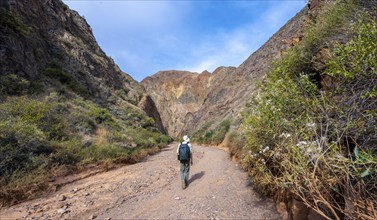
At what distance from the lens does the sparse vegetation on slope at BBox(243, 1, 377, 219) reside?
2.74 metres

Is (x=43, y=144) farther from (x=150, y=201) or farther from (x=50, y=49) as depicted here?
(x=50, y=49)

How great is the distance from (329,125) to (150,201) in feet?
Answer: 15.3

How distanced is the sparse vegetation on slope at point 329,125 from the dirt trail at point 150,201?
808 mm

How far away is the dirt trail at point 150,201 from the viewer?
5.09 metres

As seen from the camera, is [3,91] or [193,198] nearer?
[193,198]

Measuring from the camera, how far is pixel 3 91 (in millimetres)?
11609

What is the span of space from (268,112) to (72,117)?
38.8 ft

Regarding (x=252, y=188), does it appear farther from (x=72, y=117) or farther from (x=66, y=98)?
(x=66, y=98)

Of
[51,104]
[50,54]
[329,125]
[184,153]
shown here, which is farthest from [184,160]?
[50,54]

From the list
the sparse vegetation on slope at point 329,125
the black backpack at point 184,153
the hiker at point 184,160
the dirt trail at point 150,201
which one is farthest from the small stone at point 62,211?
the sparse vegetation on slope at point 329,125

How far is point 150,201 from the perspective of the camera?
239 inches

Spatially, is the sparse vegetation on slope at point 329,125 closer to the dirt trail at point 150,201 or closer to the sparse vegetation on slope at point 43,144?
the dirt trail at point 150,201

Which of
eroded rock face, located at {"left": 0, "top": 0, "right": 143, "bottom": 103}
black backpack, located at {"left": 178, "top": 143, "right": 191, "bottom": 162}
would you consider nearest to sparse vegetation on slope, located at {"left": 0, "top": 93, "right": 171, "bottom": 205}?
eroded rock face, located at {"left": 0, "top": 0, "right": 143, "bottom": 103}

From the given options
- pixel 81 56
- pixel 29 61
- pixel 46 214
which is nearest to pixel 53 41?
pixel 81 56
